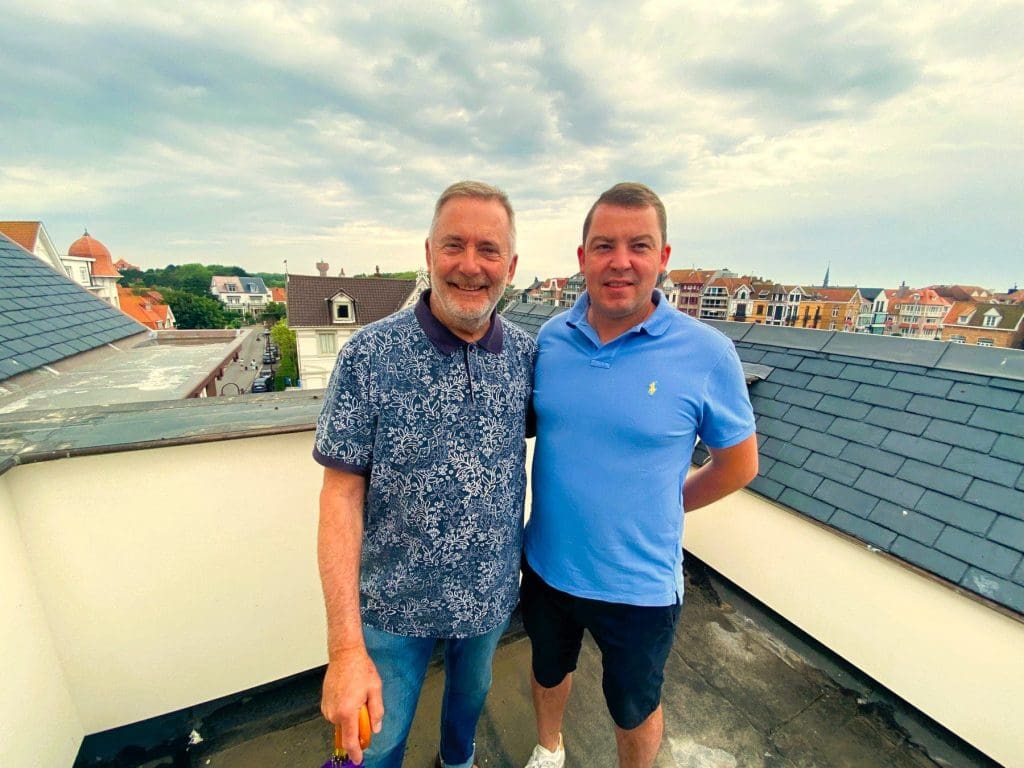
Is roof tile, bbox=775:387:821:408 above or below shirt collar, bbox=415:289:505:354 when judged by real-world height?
below

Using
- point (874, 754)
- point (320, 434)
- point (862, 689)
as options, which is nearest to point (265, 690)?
point (320, 434)

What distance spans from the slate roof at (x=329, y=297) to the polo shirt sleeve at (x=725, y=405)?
18.8m

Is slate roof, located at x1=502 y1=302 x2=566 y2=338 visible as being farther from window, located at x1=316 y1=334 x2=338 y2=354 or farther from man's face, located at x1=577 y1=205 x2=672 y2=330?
window, located at x1=316 y1=334 x2=338 y2=354

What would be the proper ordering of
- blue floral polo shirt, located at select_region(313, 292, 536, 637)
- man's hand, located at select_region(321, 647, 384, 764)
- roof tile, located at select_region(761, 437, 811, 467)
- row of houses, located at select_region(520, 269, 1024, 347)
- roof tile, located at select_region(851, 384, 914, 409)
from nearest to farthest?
1. man's hand, located at select_region(321, 647, 384, 764)
2. blue floral polo shirt, located at select_region(313, 292, 536, 637)
3. roof tile, located at select_region(851, 384, 914, 409)
4. roof tile, located at select_region(761, 437, 811, 467)
5. row of houses, located at select_region(520, 269, 1024, 347)

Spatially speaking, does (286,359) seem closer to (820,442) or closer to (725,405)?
(820,442)

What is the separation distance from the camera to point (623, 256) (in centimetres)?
126

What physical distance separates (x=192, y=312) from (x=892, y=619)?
60.9 m

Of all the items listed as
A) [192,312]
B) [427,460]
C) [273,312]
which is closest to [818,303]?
[427,460]

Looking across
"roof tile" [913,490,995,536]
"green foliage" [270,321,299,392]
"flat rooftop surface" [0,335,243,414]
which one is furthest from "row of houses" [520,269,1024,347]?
"roof tile" [913,490,995,536]

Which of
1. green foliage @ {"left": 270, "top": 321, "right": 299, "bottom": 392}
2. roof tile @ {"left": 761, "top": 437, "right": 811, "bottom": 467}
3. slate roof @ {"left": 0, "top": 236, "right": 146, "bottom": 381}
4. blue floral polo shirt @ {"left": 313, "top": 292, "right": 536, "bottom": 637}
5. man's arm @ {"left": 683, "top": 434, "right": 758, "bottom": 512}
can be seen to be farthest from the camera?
green foliage @ {"left": 270, "top": 321, "right": 299, "bottom": 392}

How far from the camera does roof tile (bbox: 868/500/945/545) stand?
5.73 feet

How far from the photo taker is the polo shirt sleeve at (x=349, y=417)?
1.03 metres

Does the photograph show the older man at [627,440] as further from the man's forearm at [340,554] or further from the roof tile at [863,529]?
the roof tile at [863,529]

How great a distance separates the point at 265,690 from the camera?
5.76 ft
